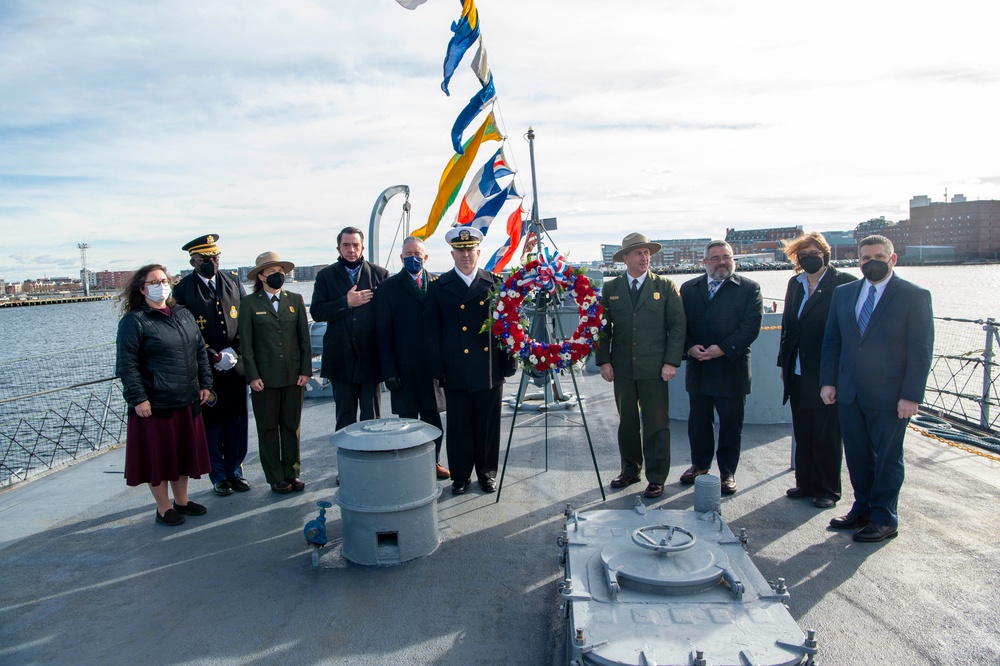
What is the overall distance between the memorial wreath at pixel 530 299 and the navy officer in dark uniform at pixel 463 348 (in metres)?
0.25

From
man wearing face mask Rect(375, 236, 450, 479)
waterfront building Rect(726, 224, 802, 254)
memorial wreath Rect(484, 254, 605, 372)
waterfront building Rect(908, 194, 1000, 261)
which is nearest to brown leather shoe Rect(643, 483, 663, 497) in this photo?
memorial wreath Rect(484, 254, 605, 372)

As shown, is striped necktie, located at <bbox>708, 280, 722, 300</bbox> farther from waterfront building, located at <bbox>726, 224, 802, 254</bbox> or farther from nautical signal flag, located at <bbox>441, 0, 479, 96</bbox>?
waterfront building, located at <bbox>726, 224, 802, 254</bbox>

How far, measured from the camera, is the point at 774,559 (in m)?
3.90

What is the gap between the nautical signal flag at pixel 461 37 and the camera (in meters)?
7.62

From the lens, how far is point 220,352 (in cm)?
522

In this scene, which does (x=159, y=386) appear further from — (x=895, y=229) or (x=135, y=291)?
(x=895, y=229)

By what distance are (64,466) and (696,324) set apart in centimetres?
615

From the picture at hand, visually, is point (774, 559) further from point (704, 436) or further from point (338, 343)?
point (338, 343)

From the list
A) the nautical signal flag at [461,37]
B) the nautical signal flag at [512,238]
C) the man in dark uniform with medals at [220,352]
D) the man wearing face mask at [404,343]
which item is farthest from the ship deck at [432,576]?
the nautical signal flag at [512,238]

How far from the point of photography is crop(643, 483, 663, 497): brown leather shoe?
4.93m

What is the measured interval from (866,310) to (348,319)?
3.74 m

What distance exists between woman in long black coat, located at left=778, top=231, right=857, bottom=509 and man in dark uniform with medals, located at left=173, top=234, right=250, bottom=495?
426 cm

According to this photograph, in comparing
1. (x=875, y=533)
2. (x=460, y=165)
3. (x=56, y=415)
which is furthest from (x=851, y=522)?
(x=56, y=415)

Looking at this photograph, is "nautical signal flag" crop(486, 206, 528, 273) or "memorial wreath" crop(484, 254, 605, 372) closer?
"memorial wreath" crop(484, 254, 605, 372)
